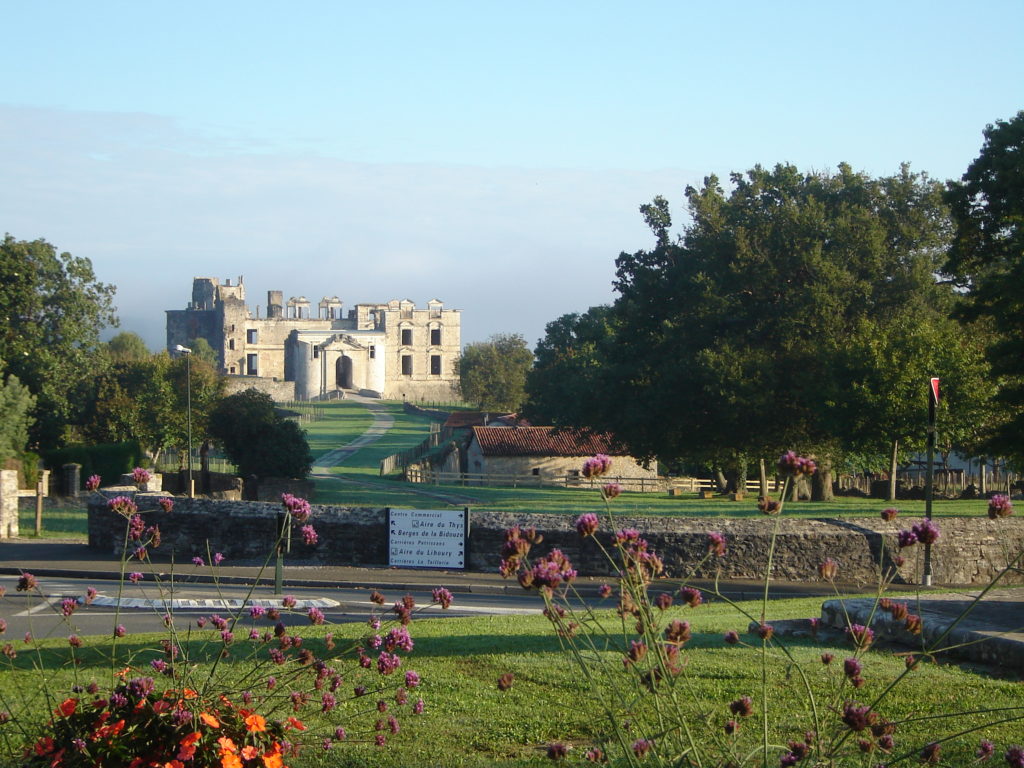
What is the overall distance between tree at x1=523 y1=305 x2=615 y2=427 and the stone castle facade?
150ft

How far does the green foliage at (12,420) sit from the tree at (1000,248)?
93.2 feet

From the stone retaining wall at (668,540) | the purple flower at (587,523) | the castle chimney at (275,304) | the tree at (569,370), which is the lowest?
the stone retaining wall at (668,540)

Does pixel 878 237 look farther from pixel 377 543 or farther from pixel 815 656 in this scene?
pixel 815 656

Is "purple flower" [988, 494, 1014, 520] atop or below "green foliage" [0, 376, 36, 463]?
below

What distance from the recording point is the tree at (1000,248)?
25.0m

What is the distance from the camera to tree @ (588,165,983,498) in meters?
34.4

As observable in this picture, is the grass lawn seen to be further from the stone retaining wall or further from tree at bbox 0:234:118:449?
tree at bbox 0:234:118:449

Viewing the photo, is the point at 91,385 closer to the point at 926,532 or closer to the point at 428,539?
the point at 428,539

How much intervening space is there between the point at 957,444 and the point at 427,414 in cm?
6626

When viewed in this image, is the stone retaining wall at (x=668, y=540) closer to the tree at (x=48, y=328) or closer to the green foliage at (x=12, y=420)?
the green foliage at (x=12, y=420)

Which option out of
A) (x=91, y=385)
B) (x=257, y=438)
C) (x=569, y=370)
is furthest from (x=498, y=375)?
(x=257, y=438)

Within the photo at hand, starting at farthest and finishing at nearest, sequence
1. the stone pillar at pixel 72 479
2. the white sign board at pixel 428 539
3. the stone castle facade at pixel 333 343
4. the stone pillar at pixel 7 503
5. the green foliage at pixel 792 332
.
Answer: the stone castle facade at pixel 333 343 < the stone pillar at pixel 72 479 < the green foliage at pixel 792 332 < the stone pillar at pixel 7 503 < the white sign board at pixel 428 539

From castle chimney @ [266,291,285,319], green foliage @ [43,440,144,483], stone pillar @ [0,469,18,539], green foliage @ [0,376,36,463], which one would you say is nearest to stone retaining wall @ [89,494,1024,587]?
stone pillar @ [0,469,18,539]

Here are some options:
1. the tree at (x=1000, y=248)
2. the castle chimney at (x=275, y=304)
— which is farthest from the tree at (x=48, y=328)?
the castle chimney at (x=275, y=304)
